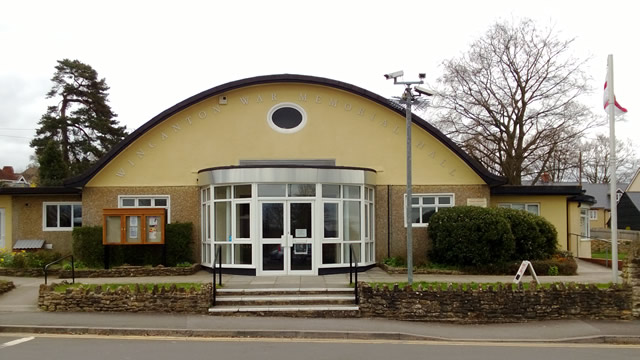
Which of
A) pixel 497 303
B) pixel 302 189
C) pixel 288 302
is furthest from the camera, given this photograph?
Result: pixel 302 189

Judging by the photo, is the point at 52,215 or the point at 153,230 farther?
the point at 52,215

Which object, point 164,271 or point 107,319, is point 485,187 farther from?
point 107,319

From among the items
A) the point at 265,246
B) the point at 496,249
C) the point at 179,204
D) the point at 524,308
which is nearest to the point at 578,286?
the point at 524,308

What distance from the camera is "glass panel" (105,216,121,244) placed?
1673 cm

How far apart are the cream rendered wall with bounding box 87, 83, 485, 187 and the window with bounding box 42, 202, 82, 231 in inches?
89.9

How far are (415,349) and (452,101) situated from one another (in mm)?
27786

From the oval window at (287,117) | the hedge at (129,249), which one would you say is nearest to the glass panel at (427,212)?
the oval window at (287,117)

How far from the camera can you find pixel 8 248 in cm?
1952

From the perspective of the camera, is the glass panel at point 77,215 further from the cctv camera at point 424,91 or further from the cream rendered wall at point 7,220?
the cctv camera at point 424,91

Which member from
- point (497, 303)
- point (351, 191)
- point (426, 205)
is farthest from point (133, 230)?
point (497, 303)

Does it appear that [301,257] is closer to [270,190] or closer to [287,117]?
[270,190]

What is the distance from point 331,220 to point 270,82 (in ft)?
17.1

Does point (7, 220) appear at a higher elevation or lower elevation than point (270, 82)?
lower

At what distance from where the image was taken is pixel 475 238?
53.0ft
